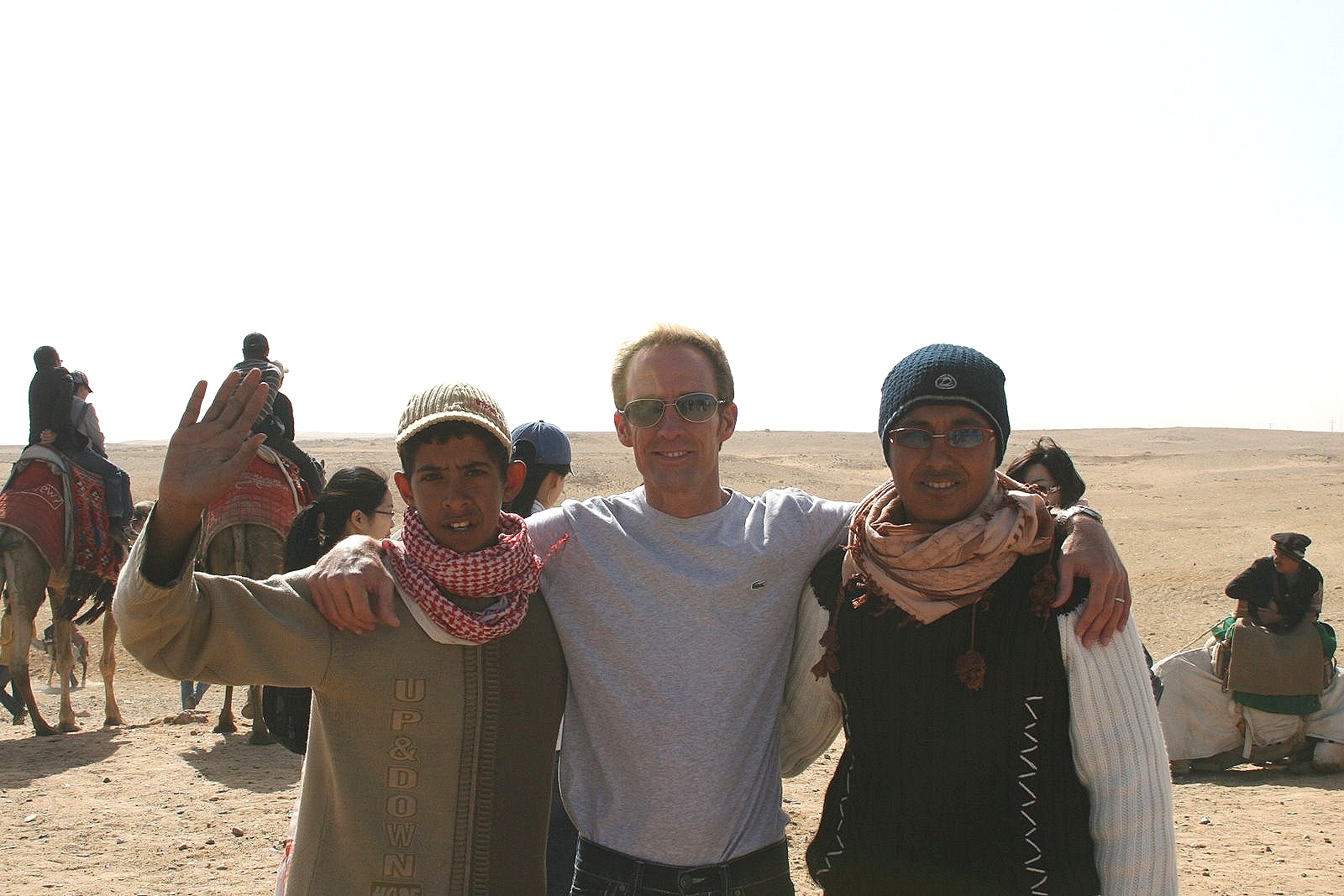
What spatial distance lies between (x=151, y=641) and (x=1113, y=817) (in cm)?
194

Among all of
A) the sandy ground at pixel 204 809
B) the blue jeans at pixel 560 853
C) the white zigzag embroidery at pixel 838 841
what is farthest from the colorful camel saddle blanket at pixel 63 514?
the white zigzag embroidery at pixel 838 841

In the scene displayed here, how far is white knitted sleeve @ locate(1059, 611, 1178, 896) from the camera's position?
89.0 inches

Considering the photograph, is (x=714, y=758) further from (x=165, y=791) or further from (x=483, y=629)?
(x=165, y=791)

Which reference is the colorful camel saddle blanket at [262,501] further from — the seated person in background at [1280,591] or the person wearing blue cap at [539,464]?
the seated person in background at [1280,591]

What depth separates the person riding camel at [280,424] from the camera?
321 inches

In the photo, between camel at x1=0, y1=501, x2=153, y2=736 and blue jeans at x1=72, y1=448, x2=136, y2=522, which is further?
blue jeans at x1=72, y1=448, x2=136, y2=522

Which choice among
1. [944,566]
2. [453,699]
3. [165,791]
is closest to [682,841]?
[453,699]

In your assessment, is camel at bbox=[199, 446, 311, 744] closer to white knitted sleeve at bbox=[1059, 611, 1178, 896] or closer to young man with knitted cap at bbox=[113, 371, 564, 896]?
young man with knitted cap at bbox=[113, 371, 564, 896]

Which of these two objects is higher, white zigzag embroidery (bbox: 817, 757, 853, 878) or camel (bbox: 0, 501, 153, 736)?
white zigzag embroidery (bbox: 817, 757, 853, 878)

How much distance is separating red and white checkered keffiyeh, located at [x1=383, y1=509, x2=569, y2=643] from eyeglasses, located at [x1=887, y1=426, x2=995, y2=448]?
2.83 feet

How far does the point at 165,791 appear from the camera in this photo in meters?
6.91

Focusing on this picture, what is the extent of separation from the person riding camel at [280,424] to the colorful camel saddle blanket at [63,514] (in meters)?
1.69

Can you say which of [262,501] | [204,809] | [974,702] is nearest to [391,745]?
[974,702]

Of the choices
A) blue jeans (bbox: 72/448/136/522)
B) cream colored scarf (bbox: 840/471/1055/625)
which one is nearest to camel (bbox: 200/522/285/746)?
blue jeans (bbox: 72/448/136/522)
